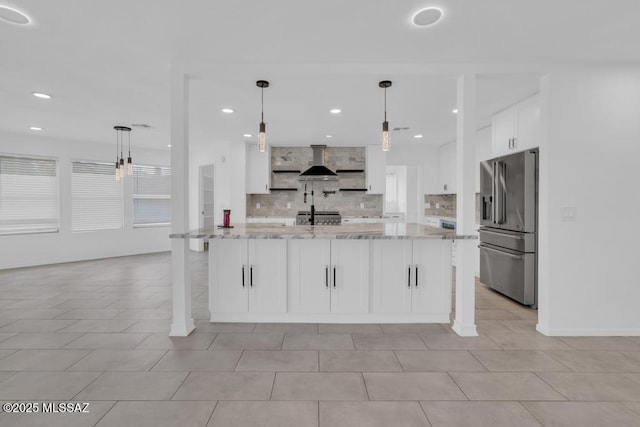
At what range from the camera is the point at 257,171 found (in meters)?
6.57

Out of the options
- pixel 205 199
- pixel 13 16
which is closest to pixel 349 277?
pixel 13 16

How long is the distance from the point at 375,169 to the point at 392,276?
155 inches

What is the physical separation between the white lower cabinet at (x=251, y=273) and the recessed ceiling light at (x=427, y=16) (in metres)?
2.15

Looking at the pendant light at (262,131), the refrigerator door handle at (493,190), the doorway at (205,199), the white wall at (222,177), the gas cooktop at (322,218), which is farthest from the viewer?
Answer: the doorway at (205,199)

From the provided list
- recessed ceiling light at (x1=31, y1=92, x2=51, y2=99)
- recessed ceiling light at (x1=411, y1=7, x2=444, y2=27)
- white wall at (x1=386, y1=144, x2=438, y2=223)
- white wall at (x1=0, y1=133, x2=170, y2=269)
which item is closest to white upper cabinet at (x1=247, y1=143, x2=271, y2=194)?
white wall at (x1=0, y1=133, x2=170, y2=269)

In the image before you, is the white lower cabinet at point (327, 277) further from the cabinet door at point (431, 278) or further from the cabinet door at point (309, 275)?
the cabinet door at point (431, 278)

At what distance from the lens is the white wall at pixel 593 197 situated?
2.85 m

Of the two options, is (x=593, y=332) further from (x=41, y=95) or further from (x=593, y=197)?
(x=41, y=95)

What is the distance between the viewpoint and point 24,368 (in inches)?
91.7

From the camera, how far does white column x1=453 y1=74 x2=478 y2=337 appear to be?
292 cm

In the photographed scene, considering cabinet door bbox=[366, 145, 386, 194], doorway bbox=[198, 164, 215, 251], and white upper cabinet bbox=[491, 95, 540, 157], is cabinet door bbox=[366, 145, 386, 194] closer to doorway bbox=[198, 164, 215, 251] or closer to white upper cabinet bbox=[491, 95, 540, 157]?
white upper cabinet bbox=[491, 95, 540, 157]

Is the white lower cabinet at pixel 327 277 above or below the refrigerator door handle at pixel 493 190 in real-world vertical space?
below

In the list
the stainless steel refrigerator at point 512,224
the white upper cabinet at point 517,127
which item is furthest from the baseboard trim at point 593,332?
the white upper cabinet at point 517,127

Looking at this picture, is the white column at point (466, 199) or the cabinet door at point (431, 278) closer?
the white column at point (466, 199)
